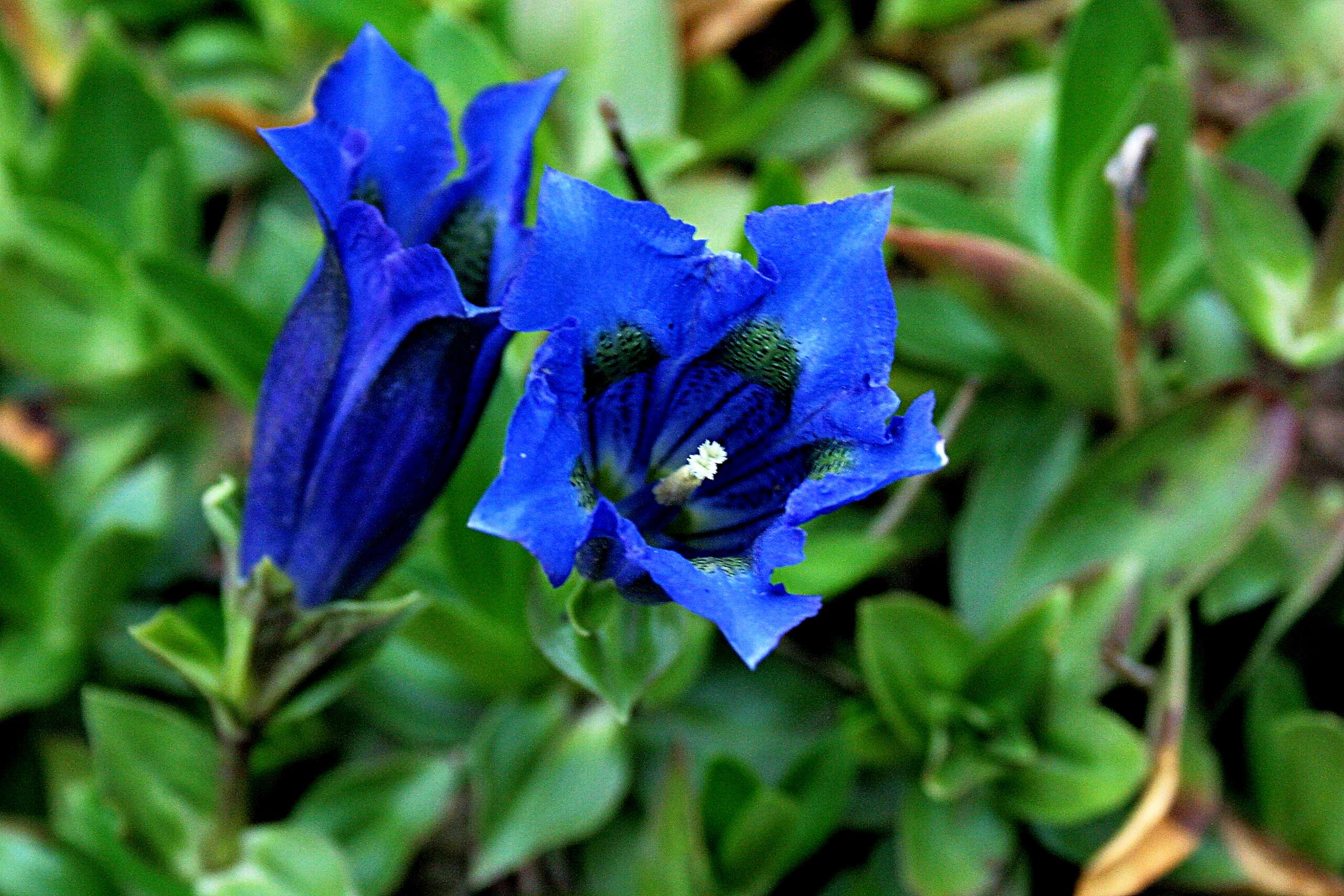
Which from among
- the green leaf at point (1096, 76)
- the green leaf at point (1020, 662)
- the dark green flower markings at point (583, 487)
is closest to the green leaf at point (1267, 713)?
the green leaf at point (1020, 662)

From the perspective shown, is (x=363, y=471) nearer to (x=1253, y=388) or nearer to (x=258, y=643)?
(x=258, y=643)

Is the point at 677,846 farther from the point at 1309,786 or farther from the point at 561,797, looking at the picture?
the point at 1309,786

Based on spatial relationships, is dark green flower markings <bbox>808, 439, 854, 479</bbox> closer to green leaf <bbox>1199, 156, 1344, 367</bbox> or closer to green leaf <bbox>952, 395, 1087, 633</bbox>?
green leaf <bbox>952, 395, 1087, 633</bbox>

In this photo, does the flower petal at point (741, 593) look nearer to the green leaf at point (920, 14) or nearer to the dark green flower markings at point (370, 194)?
the dark green flower markings at point (370, 194)

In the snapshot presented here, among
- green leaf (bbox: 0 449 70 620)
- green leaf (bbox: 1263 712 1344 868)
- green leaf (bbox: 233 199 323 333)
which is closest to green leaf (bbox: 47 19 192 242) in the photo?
green leaf (bbox: 233 199 323 333)

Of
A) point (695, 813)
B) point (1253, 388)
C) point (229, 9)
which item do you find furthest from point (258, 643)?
point (229, 9)

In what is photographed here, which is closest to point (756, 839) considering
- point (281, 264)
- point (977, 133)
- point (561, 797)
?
point (561, 797)
